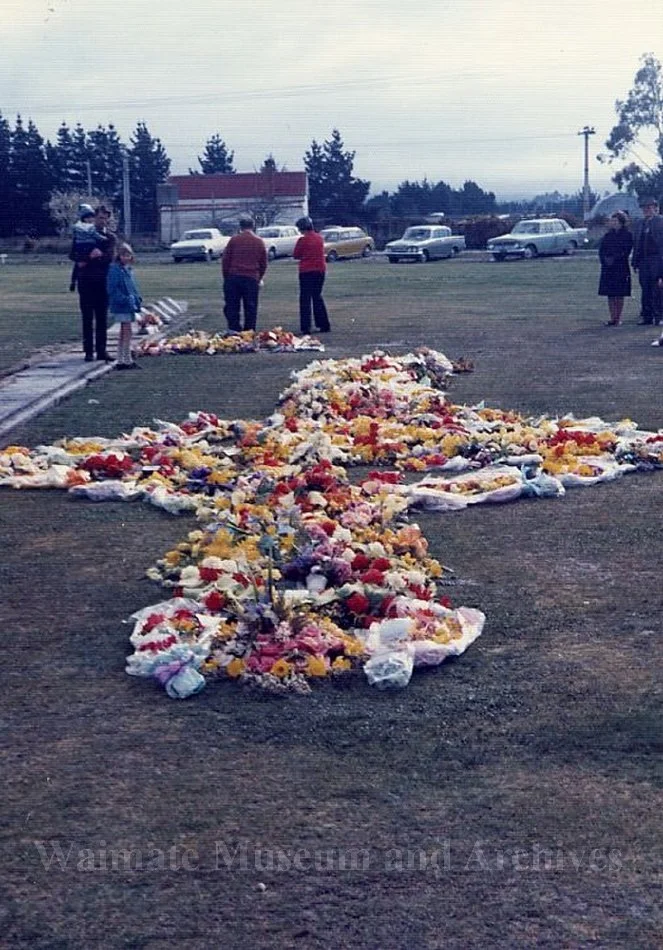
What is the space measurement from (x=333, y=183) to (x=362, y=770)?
10418 cm

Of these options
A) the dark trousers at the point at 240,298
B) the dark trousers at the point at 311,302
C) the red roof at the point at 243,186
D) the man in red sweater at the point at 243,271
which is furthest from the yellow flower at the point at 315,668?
the red roof at the point at 243,186

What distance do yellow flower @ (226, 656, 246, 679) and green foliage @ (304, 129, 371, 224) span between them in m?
89.6

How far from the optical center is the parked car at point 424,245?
5697 centimetres

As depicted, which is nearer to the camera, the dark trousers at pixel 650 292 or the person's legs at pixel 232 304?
the dark trousers at pixel 650 292

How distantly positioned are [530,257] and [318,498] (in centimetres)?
4936

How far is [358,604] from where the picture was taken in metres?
6.28

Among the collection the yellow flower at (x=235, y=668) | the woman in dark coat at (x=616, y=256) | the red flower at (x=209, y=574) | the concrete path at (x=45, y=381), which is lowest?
the yellow flower at (x=235, y=668)

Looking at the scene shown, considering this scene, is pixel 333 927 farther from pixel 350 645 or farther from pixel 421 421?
pixel 421 421

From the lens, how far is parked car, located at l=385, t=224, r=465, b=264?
187ft

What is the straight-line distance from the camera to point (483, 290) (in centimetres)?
3538

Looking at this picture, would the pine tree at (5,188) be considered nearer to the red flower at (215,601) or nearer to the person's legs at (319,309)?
the person's legs at (319,309)

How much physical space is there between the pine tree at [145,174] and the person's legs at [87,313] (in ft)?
260

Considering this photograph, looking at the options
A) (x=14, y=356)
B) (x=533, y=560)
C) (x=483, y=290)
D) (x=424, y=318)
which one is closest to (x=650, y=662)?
(x=533, y=560)

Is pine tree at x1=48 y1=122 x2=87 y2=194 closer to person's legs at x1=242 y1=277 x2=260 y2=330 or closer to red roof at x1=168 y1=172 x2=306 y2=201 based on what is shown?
red roof at x1=168 y1=172 x2=306 y2=201
